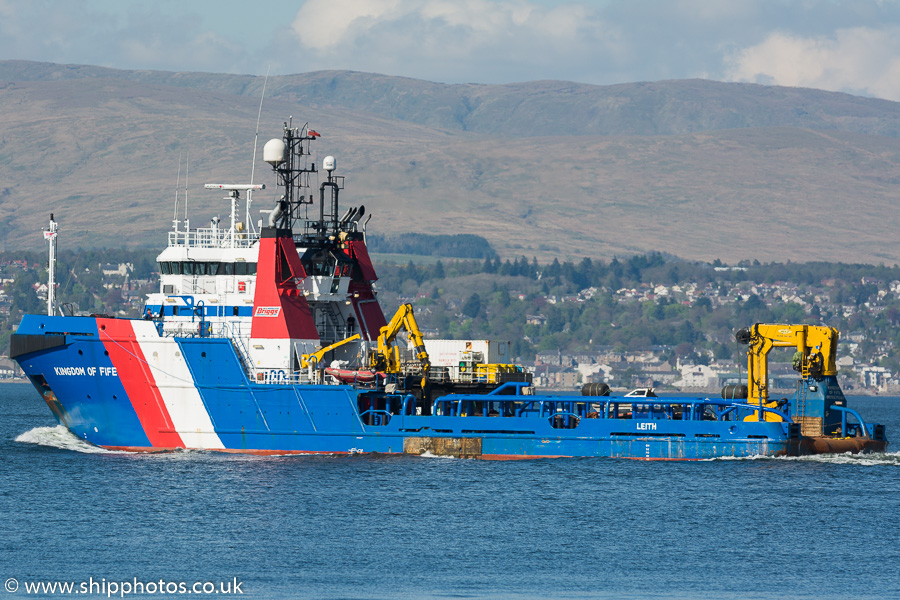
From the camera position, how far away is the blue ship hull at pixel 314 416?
41.1 m

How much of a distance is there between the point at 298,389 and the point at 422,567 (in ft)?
49.8

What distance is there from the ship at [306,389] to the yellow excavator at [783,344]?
0.04m

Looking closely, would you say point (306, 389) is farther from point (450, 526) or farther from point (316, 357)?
point (450, 526)

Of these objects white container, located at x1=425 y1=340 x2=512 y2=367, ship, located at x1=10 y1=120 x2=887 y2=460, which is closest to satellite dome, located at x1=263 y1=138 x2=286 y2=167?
ship, located at x1=10 y1=120 x2=887 y2=460

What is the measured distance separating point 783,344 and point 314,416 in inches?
552

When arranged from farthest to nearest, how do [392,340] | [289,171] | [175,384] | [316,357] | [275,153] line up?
[275,153]
[289,171]
[392,340]
[316,357]
[175,384]

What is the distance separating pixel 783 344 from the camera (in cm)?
4128

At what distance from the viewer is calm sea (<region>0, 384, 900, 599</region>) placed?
25703 mm

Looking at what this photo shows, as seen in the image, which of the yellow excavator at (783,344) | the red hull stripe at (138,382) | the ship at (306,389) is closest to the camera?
the yellow excavator at (783,344)

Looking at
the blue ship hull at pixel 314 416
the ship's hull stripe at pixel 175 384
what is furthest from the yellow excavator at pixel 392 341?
the ship's hull stripe at pixel 175 384

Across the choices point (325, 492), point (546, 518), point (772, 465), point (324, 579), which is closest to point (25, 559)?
point (324, 579)

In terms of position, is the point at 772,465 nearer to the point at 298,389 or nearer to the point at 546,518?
the point at 546,518

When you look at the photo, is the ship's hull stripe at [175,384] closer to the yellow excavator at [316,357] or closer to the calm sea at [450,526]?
the calm sea at [450,526]

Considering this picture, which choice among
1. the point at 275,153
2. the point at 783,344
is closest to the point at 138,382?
the point at 275,153
